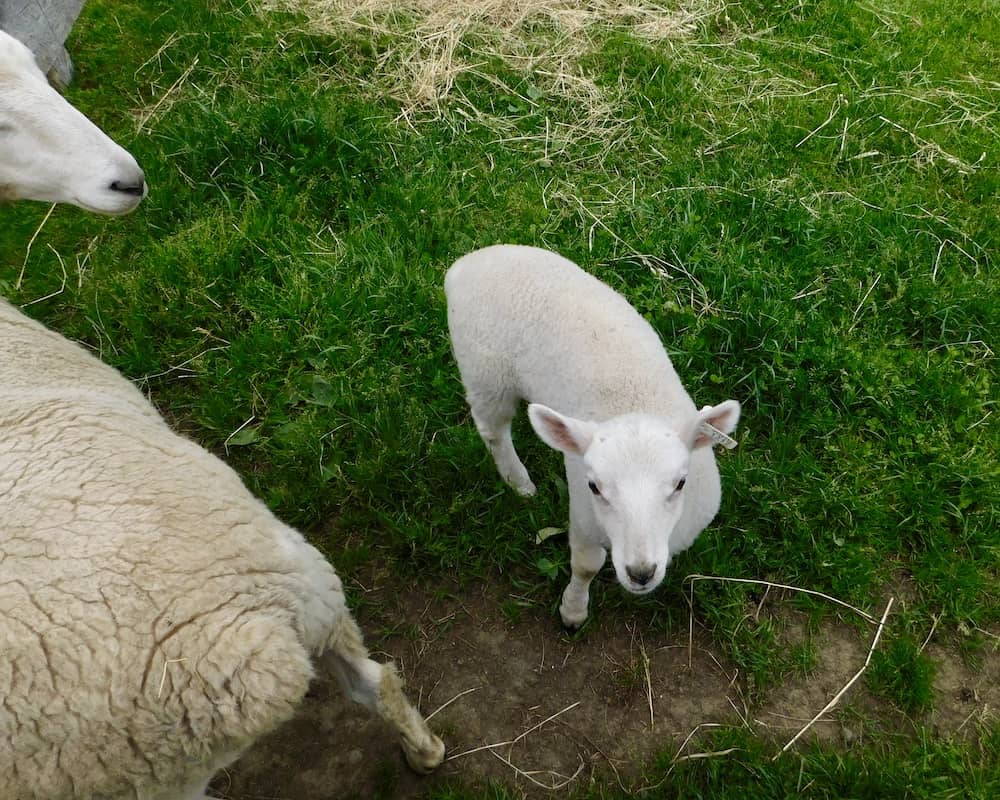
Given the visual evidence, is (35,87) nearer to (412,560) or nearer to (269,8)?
(412,560)

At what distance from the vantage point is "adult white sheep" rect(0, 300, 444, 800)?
1.44 meters

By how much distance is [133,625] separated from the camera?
1.48m

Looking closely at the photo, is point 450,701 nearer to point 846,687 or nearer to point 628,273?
point 846,687

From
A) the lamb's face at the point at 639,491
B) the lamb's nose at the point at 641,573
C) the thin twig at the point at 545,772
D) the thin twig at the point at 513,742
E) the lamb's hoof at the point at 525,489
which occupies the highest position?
the lamb's face at the point at 639,491

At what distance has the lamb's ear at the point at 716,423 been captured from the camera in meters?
2.10

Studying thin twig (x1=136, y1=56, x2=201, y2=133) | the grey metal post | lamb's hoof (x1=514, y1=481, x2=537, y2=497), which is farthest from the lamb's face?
the grey metal post

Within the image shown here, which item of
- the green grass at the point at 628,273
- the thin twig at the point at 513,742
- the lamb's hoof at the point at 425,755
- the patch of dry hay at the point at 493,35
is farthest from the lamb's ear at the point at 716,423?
the patch of dry hay at the point at 493,35

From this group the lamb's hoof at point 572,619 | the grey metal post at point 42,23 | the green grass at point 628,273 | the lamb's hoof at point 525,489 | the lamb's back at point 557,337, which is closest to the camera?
the lamb's back at point 557,337

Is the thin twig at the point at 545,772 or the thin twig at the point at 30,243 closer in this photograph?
the thin twig at the point at 545,772

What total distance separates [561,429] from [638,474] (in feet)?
1.02

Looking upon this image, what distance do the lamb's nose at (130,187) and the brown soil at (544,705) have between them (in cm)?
198

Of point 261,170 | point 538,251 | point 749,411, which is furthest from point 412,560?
point 261,170

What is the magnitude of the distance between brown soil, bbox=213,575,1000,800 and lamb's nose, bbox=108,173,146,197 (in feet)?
6.50

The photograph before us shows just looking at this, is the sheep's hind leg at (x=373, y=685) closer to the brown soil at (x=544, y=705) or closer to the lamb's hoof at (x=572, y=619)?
the brown soil at (x=544, y=705)
